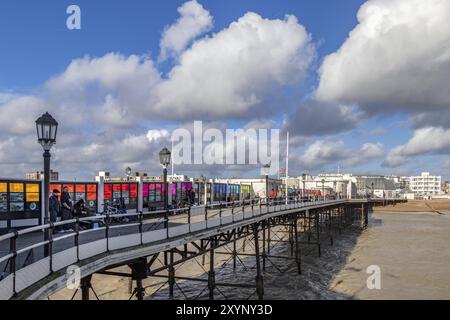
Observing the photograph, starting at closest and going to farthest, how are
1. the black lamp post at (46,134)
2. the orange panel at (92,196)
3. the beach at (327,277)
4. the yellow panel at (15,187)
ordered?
the black lamp post at (46,134)
the yellow panel at (15,187)
the beach at (327,277)
the orange panel at (92,196)

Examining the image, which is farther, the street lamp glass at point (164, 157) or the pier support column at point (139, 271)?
the street lamp glass at point (164, 157)

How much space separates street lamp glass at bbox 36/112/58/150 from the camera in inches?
325

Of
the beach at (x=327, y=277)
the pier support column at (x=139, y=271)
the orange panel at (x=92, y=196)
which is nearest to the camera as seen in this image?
the pier support column at (x=139, y=271)

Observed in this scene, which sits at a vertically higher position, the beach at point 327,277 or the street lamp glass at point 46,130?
the street lamp glass at point 46,130

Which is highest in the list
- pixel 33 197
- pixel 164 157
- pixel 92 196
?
pixel 164 157

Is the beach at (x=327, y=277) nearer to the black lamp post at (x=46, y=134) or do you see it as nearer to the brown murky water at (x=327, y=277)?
the brown murky water at (x=327, y=277)

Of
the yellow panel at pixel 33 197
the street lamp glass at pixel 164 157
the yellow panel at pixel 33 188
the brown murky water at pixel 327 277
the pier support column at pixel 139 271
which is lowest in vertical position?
the brown murky water at pixel 327 277

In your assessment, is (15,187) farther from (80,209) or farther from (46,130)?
(46,130)

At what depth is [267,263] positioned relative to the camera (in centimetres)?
2892

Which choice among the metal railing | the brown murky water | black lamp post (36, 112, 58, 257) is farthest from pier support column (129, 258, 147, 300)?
the brown murky water

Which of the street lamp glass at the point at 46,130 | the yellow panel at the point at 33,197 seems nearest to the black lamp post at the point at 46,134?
the street lamp glass at the point at 46,130

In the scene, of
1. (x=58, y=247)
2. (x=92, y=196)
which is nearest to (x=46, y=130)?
(x=58, y=247)

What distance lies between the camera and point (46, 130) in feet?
27.2

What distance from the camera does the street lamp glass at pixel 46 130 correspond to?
27.1ft
